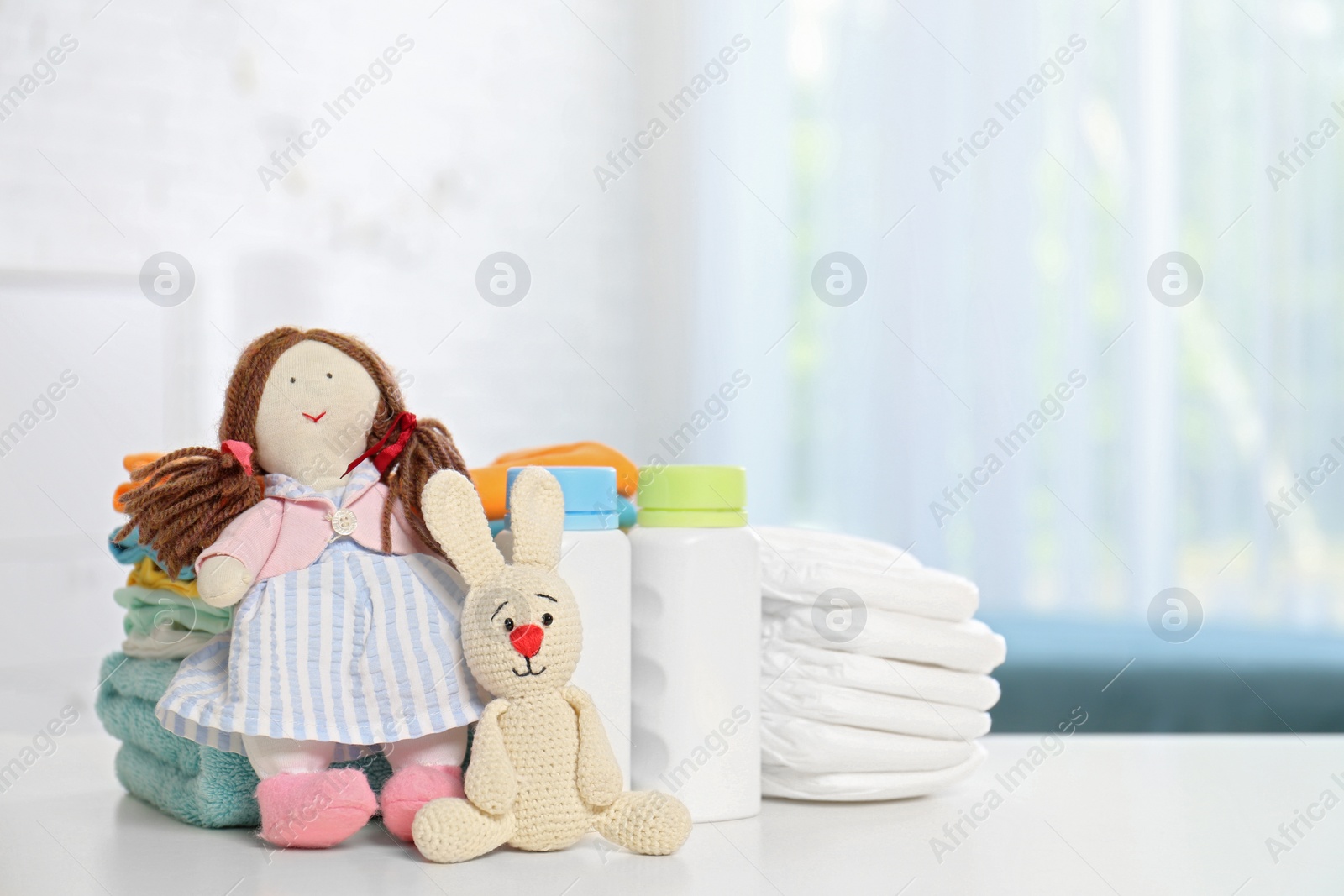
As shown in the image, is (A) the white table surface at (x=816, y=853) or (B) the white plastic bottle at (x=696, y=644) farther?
(B) the white plastic bottle at (x=696, y=644)

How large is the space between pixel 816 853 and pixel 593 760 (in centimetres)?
14

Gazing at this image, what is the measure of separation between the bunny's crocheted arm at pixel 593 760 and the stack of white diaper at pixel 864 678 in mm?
163

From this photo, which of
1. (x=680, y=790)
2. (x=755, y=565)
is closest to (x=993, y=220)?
(x=755, y=565)

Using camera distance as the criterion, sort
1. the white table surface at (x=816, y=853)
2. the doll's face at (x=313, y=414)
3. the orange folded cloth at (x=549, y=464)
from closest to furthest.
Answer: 1. the white table surface at (x=816, y=853)
2. the doll's face at (x=313, y=414)
3. the orange folded cloth at (x=549, y=464)

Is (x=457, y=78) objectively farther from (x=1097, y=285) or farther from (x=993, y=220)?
(x=1097, y=285)

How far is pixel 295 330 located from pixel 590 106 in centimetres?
127

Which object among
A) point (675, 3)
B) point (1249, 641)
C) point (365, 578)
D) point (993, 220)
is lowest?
point (1249, 641)

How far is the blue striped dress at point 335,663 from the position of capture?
0.66 metres

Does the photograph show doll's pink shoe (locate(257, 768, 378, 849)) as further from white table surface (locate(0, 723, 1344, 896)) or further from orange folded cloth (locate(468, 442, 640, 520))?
orange folded cloth (locate(468, 442, 640, 520))

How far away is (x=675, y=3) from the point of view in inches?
73.4

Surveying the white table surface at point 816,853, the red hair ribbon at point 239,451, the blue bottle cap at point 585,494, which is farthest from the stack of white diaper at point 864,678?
the red hair ribbon at point 239,451

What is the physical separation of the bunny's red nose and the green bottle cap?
15 centimetres

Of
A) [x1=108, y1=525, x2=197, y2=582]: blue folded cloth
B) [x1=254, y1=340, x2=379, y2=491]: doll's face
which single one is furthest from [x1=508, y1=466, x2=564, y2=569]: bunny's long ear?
[x1=108, y1=525, x2=197, y2=582]: blue folded cloth

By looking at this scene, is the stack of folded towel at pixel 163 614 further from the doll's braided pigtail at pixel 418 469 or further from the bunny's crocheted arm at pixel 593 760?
the bunny's crocheted arm at pixel 593 760
